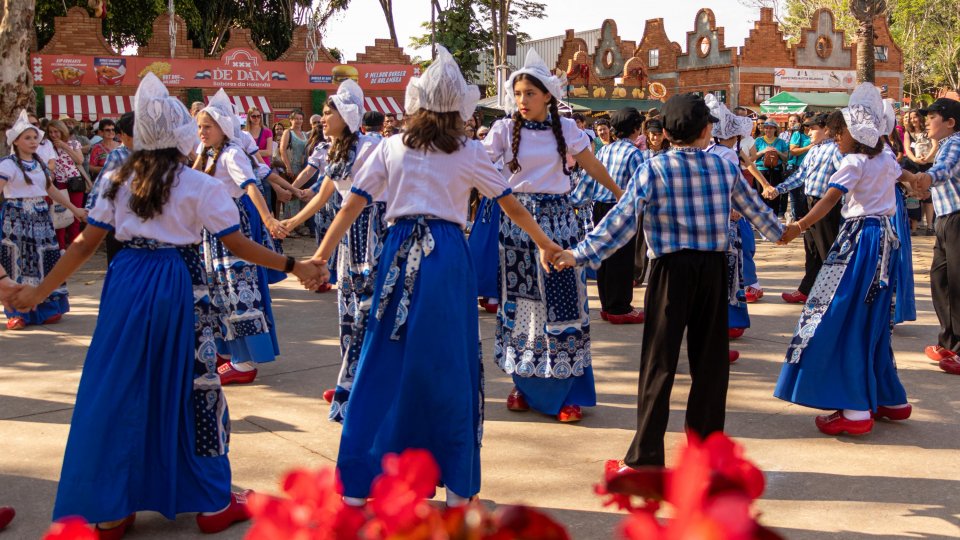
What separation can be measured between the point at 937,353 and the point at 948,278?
559 mm

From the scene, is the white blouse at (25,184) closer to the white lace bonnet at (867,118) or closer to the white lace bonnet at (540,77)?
the white lace bonnet at (540,77)

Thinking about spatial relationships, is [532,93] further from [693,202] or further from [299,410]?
[299,410]

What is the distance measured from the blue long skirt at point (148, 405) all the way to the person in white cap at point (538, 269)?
216cm

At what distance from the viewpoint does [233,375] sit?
6586mm

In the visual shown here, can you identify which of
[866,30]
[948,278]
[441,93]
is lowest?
[948,278]

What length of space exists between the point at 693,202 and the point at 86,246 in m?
2.57

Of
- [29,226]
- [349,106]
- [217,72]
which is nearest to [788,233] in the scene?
[349,106]

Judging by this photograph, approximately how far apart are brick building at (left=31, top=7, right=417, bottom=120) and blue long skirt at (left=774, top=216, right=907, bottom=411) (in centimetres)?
2350

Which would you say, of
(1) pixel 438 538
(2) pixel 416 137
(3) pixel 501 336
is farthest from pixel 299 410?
(1) pixel 438 538

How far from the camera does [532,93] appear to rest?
18.2 feet

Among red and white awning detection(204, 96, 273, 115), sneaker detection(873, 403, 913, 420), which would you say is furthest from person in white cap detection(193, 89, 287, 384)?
red and white awning detection(204, 96, 273, 115)

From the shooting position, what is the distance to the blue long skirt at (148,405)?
3.73 m

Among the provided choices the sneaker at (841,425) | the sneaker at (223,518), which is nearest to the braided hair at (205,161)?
the sneaker at (223,518)

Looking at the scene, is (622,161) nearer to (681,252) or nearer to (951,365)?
(951,365)
